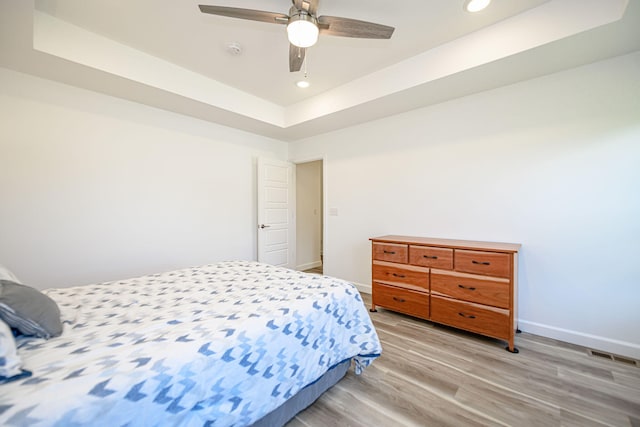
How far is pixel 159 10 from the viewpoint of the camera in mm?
2064

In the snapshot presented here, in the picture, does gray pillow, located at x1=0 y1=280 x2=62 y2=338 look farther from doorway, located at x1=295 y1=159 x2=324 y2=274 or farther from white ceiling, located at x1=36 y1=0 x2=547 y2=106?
doorway, located at x1=295 y1=159 x2=324 y2=274

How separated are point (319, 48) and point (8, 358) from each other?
2862mm

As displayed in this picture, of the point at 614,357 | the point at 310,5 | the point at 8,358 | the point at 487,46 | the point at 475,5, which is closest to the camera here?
the point at 8,358

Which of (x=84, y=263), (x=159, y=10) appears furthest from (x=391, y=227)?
(x=84, y=263)

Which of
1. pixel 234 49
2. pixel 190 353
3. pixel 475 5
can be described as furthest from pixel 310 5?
pixel 190 353

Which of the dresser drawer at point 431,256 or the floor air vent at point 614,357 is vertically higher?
the dresser drawer at point 431,256

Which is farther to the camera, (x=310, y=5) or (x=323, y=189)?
(x=323, y=189)

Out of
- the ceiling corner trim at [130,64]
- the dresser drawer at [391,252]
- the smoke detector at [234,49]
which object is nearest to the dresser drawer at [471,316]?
the dresser drawer at [391,252]

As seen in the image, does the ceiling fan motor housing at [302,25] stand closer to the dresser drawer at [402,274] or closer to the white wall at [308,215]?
the dresser drawer at [402,274]

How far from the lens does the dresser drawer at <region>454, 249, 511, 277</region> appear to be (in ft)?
7.36

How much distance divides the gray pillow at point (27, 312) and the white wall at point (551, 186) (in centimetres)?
324

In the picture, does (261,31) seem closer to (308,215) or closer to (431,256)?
(431,256)

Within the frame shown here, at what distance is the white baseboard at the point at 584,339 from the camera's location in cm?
212

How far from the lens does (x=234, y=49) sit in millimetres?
2535
